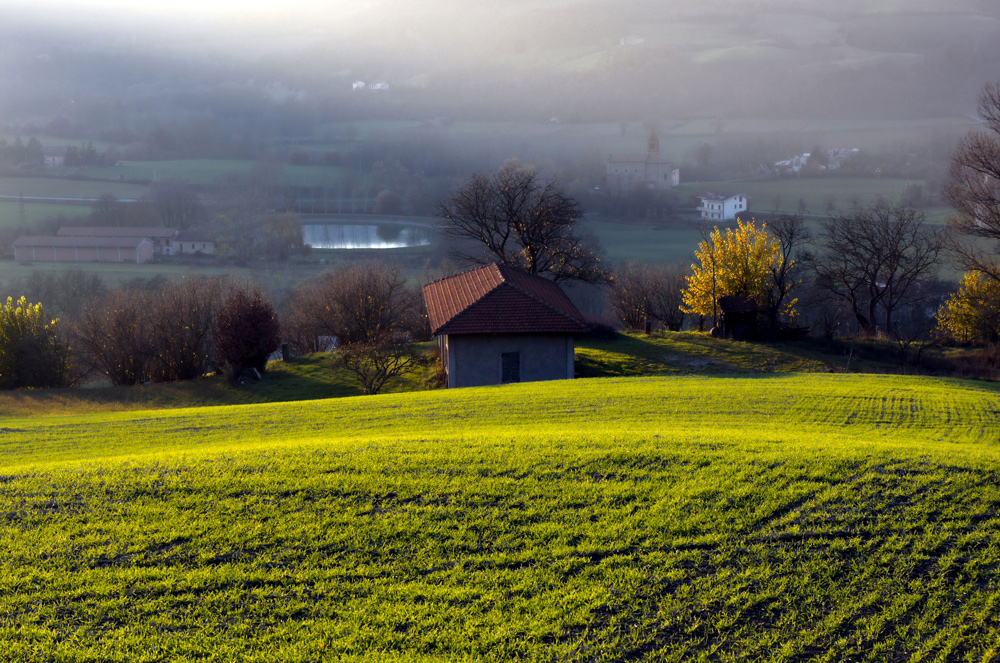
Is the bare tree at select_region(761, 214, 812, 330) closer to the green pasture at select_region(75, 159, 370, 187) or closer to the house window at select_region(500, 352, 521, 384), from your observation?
the house window at select_region(500, 352, 521, 384)

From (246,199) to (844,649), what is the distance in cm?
11812

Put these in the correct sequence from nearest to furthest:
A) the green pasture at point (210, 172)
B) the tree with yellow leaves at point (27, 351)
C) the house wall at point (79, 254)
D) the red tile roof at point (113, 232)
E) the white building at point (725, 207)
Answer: the tree with yellow leaves at point (27, 351)
the house wall at point (79, 254)
the white building at point (725, 207)
the red tile roof at point (113, 232)
the green pasture at point (210, 172)

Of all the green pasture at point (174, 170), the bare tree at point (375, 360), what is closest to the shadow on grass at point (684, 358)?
the bare tree at point (375, 360)

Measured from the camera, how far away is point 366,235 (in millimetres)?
101062

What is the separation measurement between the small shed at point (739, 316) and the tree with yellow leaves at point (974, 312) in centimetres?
1376

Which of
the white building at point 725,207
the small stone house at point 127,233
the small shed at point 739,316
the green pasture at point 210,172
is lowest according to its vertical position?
the small shed at point 739,316

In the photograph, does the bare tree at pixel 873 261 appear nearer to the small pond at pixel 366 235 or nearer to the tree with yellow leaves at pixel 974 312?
the tree with yellow leaves at pixel 974 312

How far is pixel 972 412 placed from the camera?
686 inches

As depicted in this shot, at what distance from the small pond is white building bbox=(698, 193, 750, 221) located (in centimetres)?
3893

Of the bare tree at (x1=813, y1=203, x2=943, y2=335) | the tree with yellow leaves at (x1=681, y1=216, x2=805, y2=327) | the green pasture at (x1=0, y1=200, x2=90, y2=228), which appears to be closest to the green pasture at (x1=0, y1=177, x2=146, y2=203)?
the green pasture at (x1=0, y1=200, x2=90, y2=228)

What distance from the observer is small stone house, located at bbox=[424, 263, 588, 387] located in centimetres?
2953

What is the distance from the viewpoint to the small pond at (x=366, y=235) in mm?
95562

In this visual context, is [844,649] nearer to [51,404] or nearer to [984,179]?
[51,404]

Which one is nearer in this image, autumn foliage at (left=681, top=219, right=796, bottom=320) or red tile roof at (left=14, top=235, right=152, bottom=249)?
autumn foliage at (left=681, top=219, right=796, bottom=320)
